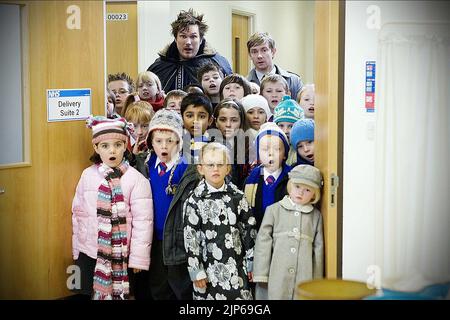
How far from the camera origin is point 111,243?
3.26 meters

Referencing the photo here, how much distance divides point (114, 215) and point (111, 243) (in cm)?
14

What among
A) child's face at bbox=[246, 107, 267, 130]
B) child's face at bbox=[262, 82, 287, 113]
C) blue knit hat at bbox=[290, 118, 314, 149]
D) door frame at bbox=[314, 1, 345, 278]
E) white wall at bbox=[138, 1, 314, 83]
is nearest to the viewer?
door frame at bbox=[314, 1, 345, 278]

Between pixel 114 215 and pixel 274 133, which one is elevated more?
pixel 274 133

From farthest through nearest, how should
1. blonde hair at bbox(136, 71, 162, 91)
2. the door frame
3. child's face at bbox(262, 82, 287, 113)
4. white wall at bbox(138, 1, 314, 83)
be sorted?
white wall at bbox(138, 1, 314, 83) < blonde hair at bbox(136, 71, 162, 91) < child's face at bbox(262, 82, 287, 113) < the door frame

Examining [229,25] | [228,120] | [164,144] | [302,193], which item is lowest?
[302,193]

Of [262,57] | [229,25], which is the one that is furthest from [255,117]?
[229,25]

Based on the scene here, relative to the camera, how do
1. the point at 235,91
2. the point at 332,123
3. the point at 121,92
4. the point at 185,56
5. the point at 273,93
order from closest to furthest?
the point at 332,123 < the point at 235,91 < the point at 273,93 < the point at 185,56 < the point at 121,92

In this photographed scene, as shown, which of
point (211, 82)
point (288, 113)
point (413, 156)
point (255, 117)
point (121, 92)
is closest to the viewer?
point (413, 156)

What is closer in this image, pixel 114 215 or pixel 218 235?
pixel 218 235

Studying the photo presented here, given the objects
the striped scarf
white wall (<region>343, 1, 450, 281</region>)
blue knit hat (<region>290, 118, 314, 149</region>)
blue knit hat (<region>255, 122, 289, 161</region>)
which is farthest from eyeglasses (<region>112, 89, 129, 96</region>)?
white wall (<region>343, 1, 450, 281</region>)

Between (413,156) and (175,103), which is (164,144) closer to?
(175,103)

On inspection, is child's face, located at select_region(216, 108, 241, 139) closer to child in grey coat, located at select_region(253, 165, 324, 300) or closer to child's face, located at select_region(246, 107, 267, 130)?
child's face, located at select_region(246, 107, 267, 130)

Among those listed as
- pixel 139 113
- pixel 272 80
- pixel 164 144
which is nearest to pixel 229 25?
pixel 272 80

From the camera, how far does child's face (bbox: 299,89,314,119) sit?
382cm
